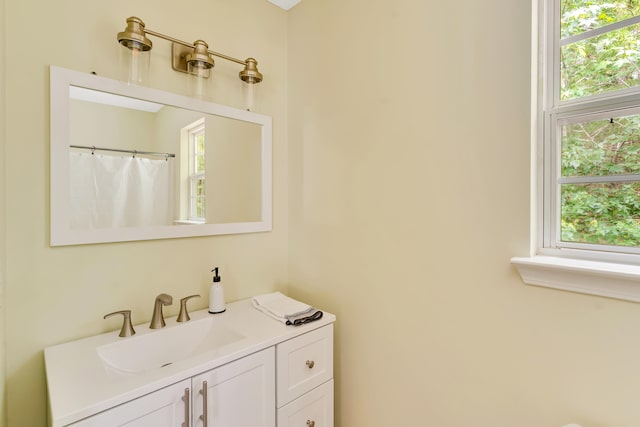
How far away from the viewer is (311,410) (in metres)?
1.35

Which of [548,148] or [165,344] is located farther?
[165,344]

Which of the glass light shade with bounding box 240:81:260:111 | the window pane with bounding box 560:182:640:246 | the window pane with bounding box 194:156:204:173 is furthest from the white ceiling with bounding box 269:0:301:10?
the window pane with bounding box 560:182:640:246

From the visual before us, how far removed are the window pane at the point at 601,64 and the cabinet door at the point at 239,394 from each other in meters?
1.43

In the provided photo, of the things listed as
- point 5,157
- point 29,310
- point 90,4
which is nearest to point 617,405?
point 29,310

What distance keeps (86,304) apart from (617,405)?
71.4 inches

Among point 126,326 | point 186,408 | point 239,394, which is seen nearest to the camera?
point 186,408

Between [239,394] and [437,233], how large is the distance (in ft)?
3.19

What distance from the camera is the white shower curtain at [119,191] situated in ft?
3.87

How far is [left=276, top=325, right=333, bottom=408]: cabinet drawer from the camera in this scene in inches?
48.3

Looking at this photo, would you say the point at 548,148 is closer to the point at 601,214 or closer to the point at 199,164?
the point at 601,214

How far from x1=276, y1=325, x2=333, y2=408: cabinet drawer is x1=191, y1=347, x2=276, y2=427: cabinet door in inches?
1.8

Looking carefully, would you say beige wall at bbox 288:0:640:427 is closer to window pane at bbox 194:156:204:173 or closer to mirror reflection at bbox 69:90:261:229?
mirror reflection at bbox 69:90:261:229

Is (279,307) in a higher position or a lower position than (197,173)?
lower

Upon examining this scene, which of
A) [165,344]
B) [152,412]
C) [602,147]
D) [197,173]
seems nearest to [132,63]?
[197,173]
